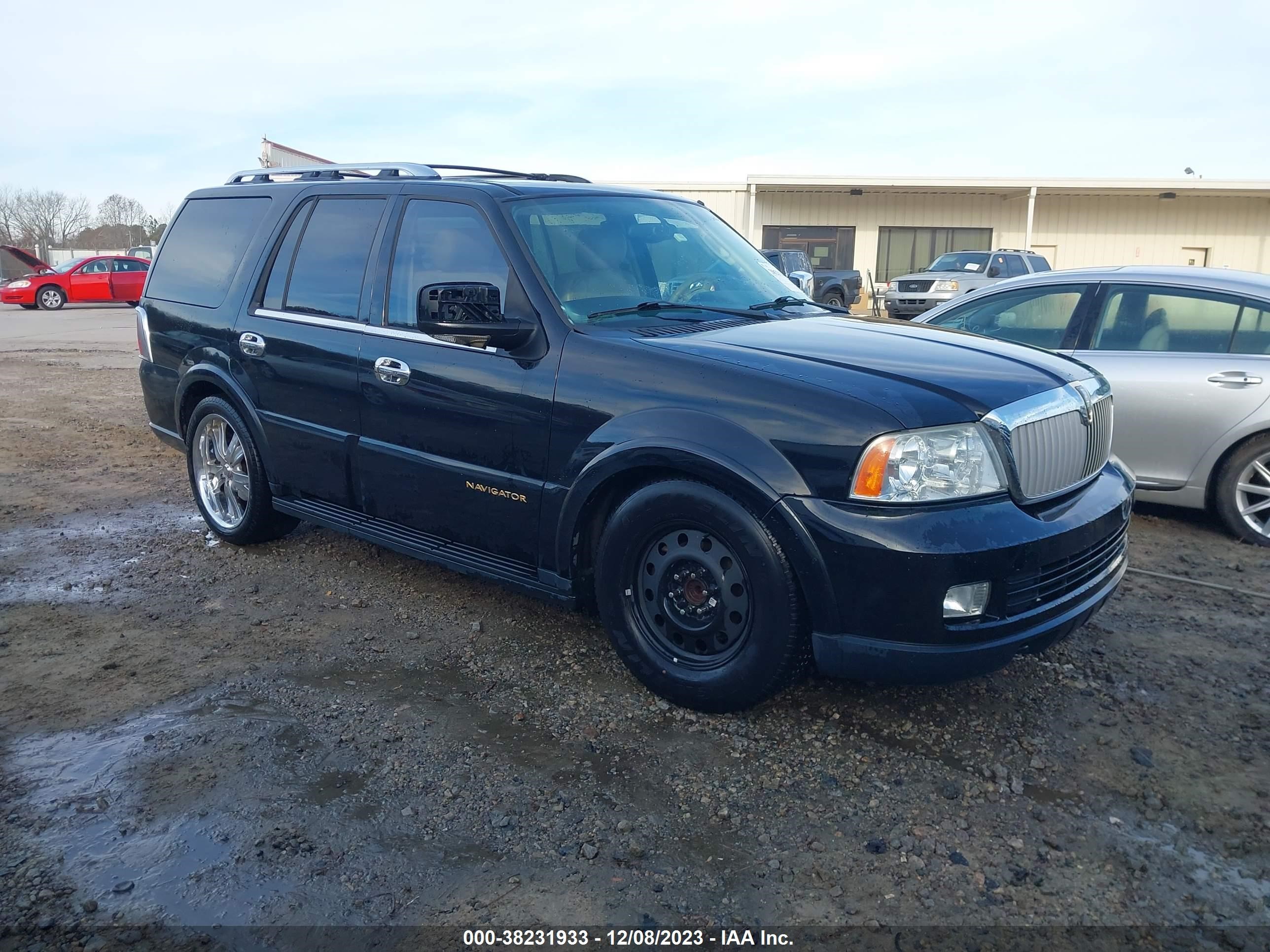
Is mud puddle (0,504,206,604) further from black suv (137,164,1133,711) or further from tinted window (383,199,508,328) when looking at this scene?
tinted window (383,199,508,328)

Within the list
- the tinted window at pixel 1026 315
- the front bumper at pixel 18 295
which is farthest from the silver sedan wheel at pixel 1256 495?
the front bumper at pixel 18 295

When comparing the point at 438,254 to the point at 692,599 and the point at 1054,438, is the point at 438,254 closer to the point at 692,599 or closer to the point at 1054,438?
the point at 692,599

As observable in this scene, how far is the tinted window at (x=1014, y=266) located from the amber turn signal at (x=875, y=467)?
2040cm

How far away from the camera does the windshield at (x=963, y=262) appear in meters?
22.3

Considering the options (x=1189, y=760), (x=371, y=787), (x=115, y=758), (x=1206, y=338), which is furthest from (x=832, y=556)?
(x=1206, y=338)

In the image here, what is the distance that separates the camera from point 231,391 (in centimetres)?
527

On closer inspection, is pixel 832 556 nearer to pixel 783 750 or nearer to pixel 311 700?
pixel 783 750

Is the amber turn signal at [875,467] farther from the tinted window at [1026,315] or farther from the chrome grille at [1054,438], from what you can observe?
the tinted window at [1026,315]

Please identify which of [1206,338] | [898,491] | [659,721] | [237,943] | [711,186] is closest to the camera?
[237,943]

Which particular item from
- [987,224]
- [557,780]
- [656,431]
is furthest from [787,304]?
[987,224]

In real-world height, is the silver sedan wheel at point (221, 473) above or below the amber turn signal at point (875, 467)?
below

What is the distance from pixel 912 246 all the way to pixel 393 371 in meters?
30.6

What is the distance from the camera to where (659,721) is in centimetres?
362

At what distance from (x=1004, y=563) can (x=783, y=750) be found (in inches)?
38.0
